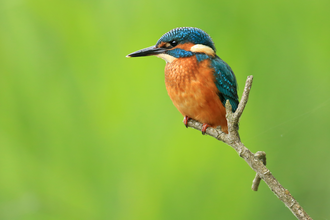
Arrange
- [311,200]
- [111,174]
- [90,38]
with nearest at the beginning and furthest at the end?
[311,200]
[111,174]
[90,38]

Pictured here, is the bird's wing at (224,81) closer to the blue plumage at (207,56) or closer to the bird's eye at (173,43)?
the blue plumage at (207,56)

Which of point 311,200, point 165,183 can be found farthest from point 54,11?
point 311,200

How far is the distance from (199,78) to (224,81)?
9 cm

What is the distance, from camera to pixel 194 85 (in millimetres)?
1063

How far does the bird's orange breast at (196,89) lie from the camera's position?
3.46ft

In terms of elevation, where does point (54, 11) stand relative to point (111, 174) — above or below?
above

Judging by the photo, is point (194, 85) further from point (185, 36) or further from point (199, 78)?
point (185, 36)

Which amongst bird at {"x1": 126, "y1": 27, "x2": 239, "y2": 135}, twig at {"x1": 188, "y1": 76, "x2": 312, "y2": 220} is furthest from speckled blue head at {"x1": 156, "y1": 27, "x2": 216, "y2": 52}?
twig at {"x1": 188, "y1": 76, "x2": 312, "y2": 220}

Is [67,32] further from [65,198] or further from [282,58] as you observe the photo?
[282,58]

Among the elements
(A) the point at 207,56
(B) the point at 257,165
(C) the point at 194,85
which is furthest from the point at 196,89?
(B) the point at 257,165

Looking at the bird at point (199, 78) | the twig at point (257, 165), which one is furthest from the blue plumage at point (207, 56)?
the twig at point (257, 165)

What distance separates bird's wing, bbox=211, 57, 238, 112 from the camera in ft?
3.48

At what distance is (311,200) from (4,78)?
2087mm

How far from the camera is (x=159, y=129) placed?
6.28 feet
